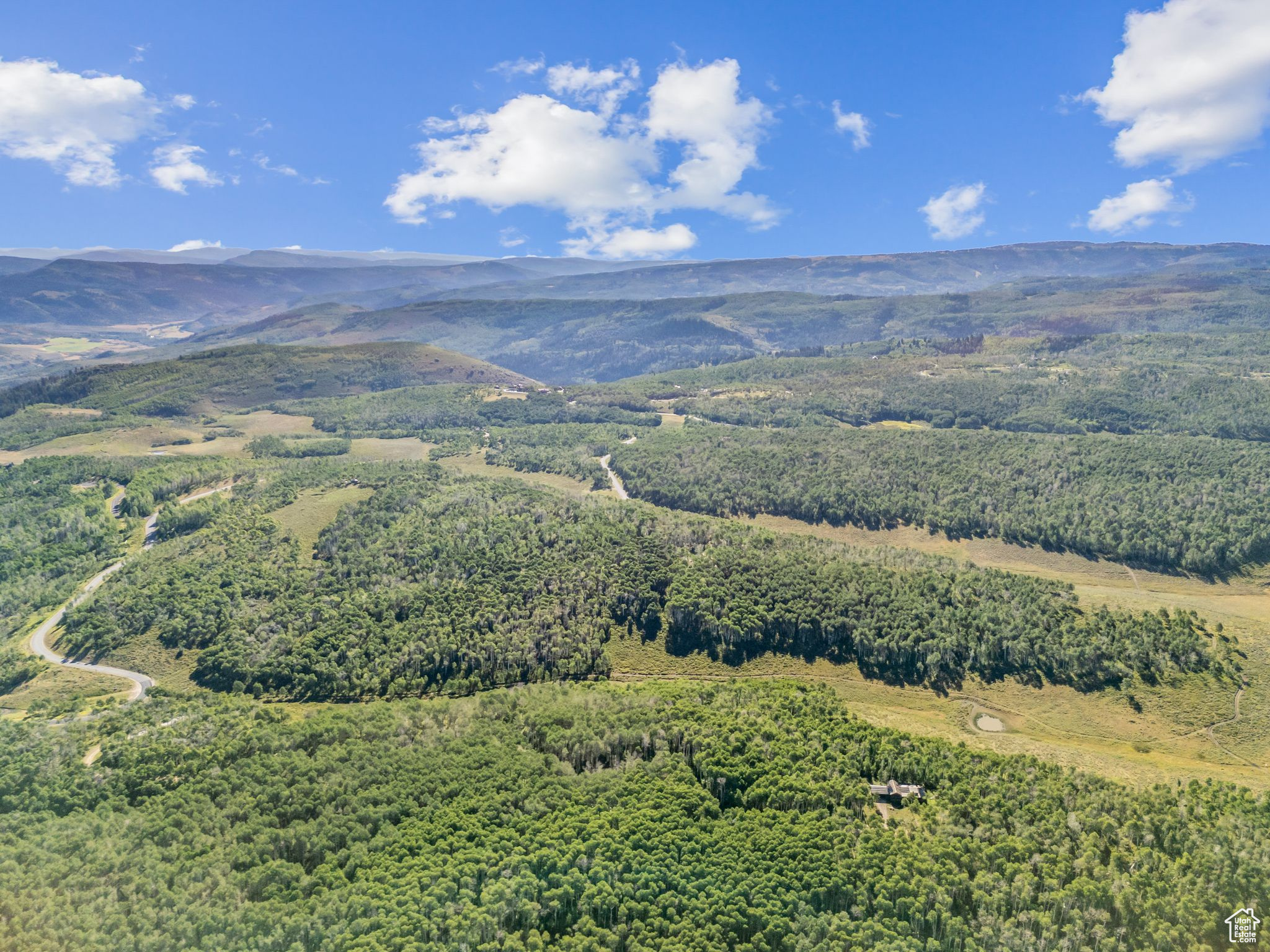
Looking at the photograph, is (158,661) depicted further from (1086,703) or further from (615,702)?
(1086,703)

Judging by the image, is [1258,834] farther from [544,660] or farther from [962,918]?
[544,660]

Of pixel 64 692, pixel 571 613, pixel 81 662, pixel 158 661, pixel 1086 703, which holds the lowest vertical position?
pixel 1086 703

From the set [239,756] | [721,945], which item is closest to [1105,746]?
[721,945]

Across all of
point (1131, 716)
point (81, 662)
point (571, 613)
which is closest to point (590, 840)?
point (571, 613)

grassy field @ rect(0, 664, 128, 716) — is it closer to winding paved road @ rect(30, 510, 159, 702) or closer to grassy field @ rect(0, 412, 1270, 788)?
grassy field @ rect(0, 412, 1270, 788)

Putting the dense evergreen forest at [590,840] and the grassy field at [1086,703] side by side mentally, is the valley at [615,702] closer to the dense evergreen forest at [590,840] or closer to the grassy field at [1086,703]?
the dense evergreen forest at [590,840]
